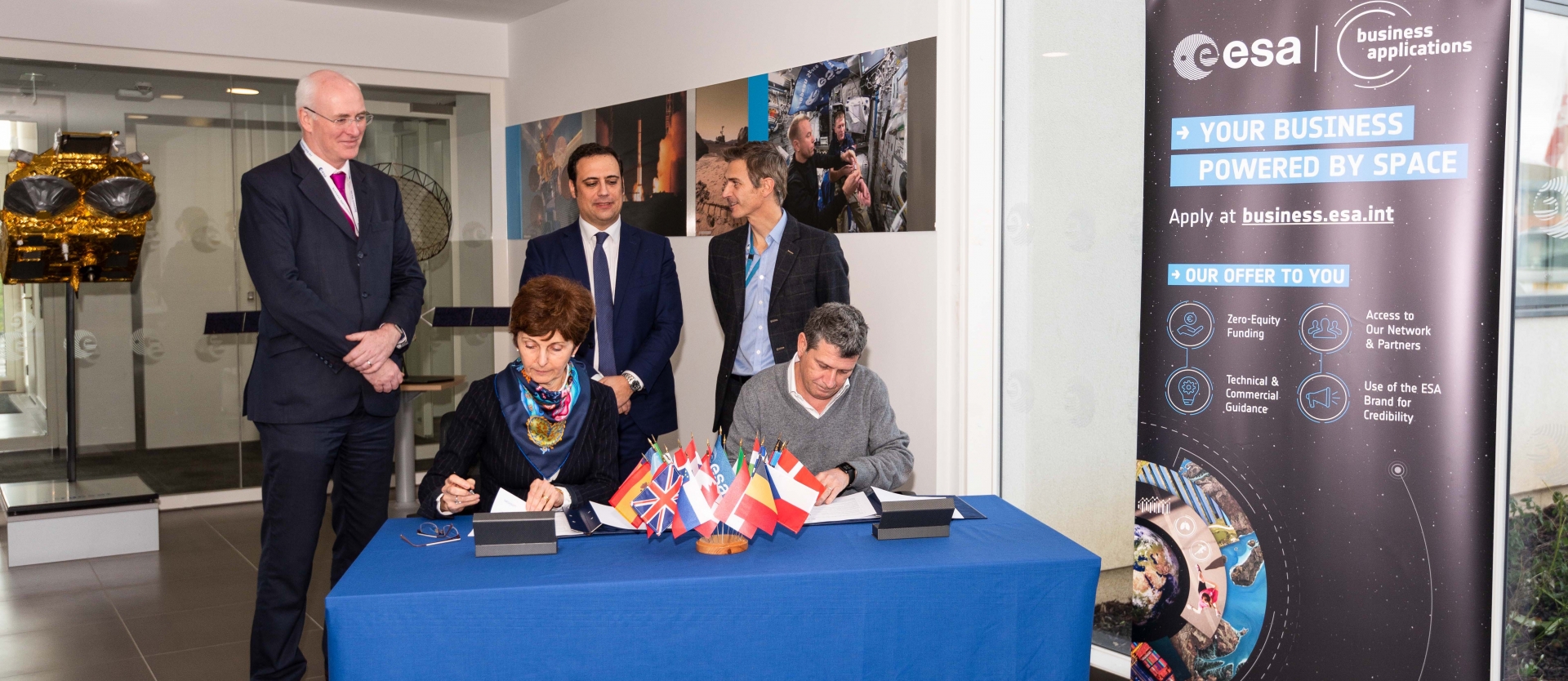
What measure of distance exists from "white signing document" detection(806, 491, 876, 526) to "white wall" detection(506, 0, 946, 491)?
1.49 m

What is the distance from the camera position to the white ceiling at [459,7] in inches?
239

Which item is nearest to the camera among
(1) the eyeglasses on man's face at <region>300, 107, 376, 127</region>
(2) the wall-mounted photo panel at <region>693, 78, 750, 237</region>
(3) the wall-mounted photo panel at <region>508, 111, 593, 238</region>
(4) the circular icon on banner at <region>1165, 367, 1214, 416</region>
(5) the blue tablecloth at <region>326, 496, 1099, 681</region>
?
(5) the blue tablecloth at <region>326, 496, 1099, 681</region>

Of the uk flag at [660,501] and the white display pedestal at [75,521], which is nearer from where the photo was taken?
the uk flag at [660,501]

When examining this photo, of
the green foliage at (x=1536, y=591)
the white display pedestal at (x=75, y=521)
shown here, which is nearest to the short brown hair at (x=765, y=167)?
the green foliage at (x=1536, y=591)

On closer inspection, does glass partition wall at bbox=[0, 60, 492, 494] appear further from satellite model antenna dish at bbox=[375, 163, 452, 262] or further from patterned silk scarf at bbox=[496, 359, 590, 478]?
patterned silk scarf at bbox=[496, 359, 590, 478]

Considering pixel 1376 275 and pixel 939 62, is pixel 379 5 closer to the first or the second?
pixel 939 62

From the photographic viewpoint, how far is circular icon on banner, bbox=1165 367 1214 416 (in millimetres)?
2967

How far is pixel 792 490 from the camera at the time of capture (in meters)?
2.05

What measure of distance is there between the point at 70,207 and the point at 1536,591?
18.0 ft

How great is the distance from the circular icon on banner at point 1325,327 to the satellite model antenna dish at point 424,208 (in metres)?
4.95

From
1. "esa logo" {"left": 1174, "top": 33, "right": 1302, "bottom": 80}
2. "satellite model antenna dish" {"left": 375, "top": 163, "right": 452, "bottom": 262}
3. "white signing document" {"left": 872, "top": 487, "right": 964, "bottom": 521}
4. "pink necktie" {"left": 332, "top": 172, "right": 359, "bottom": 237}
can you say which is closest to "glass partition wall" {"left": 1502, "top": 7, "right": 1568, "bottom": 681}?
"esa logo" {"left": 1174, "top": 33, "right": 1302, "bottom": 80}

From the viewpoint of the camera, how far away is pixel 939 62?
3652 millimetres

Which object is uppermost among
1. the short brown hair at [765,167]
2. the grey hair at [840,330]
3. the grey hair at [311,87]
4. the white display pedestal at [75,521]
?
the grey hair at [311,87]

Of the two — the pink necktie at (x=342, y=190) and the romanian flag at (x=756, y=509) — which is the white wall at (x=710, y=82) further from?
the romanian flag at (x=756, y=509)
